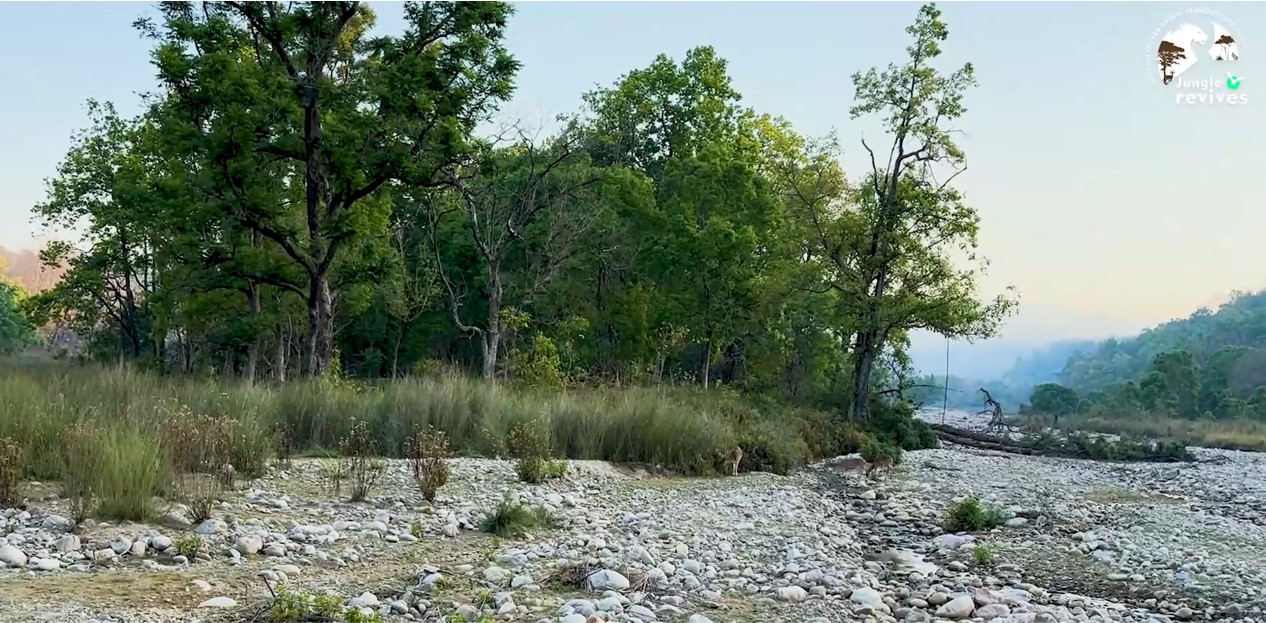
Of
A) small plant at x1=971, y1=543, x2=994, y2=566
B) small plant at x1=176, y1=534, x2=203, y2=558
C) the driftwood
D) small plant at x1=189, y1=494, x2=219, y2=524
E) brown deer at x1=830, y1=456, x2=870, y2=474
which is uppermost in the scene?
small plant at x1=189, y1=494, x2=219, y2=524

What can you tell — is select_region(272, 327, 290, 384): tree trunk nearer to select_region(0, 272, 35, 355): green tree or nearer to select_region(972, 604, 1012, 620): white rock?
select_region(972, 604, 1012, 620): white rock

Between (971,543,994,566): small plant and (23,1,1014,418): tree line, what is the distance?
9.47 m

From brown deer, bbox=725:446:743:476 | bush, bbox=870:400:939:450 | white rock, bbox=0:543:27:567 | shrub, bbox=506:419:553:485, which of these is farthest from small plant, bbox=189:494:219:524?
bush, bbox=870:400:939:450

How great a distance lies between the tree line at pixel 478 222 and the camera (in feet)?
51.7

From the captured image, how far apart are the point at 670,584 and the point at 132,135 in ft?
87.0

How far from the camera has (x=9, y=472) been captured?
617cm

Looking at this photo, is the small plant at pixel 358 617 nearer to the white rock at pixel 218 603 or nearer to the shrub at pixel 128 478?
the white rock at pixel 218 603

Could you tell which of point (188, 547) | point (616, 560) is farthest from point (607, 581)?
point (188, 547)

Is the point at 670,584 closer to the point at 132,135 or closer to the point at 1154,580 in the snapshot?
the point at 1154,580

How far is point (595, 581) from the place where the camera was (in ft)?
17.1

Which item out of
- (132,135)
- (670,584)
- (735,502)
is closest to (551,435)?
(735,502)

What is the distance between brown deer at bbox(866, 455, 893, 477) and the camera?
13853mm

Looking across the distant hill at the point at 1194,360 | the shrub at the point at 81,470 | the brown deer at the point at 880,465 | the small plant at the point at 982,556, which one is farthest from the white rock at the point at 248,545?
the distant hill at the point at 1194,360

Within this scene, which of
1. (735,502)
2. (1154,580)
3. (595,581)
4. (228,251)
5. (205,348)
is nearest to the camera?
(595,581)
